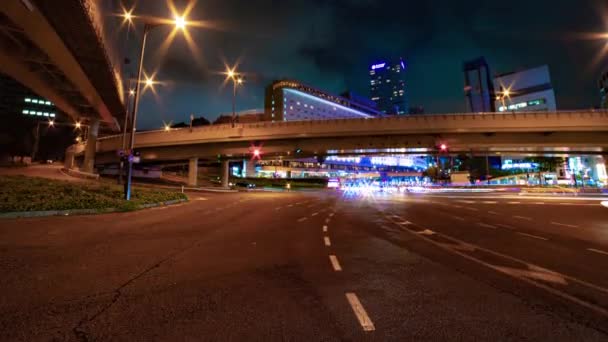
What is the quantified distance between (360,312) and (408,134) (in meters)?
34.5

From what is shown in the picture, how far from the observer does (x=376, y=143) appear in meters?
37.0

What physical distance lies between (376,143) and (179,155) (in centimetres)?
3088

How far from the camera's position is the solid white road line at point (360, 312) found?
3.35 m

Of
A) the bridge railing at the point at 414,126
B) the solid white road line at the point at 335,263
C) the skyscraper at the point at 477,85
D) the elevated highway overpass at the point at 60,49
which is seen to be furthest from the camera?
the skyscraper at the point at 477,85

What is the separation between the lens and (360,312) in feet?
12.2

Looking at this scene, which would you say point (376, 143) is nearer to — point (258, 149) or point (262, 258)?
point (258, 149)

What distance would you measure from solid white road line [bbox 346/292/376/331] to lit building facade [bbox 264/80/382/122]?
142 meters

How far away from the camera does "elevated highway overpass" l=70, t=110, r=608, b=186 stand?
31156 millimetres

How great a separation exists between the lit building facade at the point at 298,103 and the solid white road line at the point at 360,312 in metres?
142

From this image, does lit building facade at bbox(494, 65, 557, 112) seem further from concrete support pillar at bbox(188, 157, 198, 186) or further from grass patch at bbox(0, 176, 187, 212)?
grass patch at bbox(0, 176, 187, 212)

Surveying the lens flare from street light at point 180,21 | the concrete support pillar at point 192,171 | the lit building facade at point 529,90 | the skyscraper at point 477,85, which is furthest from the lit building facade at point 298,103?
the lens flare from street light at point 180,21

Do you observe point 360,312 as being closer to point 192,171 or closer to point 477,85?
point 192,171

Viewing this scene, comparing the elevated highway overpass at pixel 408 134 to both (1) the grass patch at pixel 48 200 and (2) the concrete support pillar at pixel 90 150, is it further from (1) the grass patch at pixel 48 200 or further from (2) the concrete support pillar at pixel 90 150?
(1) the grass patch at pixel 48 200

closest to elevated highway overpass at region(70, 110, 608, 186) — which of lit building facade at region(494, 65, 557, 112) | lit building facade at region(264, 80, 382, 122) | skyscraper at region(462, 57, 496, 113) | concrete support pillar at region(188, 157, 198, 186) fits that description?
concrete support pillar at region(188, 157, 198, 186)
